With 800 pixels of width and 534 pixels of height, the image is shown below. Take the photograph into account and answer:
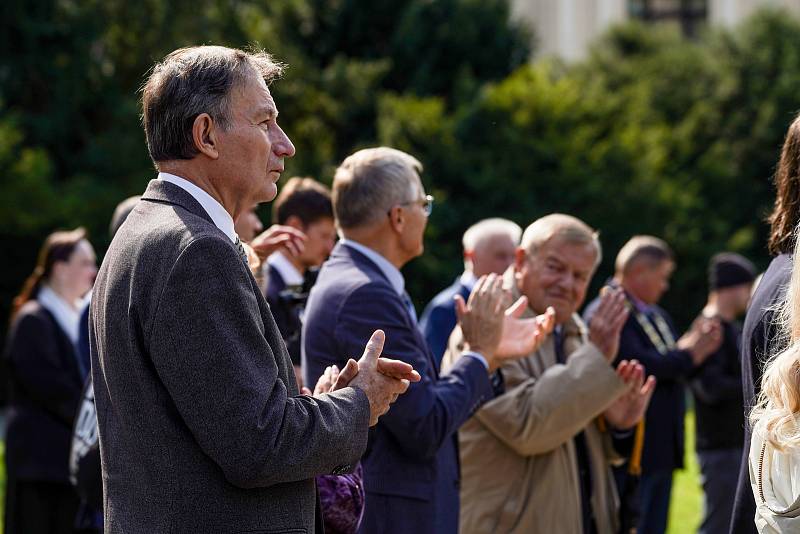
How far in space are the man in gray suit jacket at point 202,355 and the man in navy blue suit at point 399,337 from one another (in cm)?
111

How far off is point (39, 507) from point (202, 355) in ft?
15.7

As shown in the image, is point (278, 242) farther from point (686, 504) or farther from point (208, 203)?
point (686, 504)

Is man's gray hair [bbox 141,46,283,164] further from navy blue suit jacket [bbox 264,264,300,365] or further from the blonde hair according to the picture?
navy blue suit jacket [bbox 264,264,300,365]

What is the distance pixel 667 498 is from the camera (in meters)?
7.99

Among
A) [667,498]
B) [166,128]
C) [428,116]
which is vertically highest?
[166,128]

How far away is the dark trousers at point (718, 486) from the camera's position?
837 cm

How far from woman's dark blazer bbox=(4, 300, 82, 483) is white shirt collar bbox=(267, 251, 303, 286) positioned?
5.04 ft

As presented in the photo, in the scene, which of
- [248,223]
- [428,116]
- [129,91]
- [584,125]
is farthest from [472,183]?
[248,223]

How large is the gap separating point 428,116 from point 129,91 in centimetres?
656

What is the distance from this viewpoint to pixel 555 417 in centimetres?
466

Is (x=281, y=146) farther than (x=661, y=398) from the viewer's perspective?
No

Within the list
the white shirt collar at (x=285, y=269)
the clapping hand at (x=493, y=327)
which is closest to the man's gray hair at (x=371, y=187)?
the clapping hand at (x=493, y=327)

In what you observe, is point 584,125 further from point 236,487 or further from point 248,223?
point 236,487

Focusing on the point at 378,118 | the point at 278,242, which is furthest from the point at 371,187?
the point at 378,118
